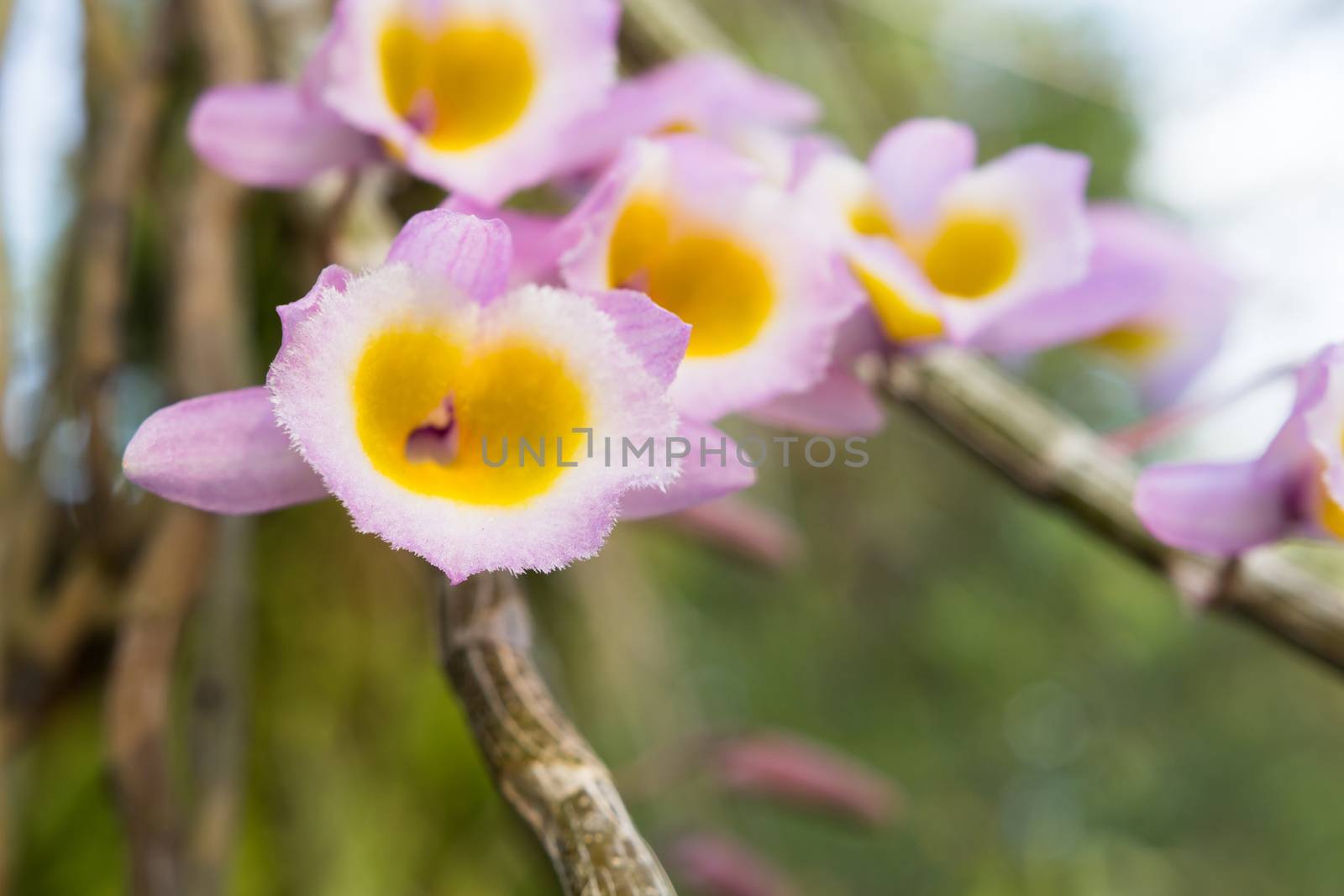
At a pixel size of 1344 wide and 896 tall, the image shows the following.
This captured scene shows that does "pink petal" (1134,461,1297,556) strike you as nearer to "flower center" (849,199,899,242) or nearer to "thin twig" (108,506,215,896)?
"flower center" (849,199,899,242)

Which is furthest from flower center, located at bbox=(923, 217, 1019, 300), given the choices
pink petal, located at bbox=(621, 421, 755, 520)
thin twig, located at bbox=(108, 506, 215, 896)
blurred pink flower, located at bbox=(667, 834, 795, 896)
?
blurred pink flower, located at bbox=(667, 834, 795, 896)

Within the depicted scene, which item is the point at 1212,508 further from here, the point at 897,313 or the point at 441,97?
the point at 441,97

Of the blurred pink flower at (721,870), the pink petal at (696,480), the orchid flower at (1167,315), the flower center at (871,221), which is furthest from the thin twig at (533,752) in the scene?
the blurred pink flower at (721,870)

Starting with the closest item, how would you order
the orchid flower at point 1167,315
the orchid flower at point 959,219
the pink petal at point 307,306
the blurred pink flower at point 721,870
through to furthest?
the pink petal at point 307,306 → the orchid flower at point 959,219 → the orchid flower at point 1167,315 → the blurred pink flower at point 721,870

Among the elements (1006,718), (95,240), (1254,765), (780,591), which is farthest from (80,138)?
(1254,765)

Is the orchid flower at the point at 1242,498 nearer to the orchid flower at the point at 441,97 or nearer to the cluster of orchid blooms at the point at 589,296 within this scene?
the cluster of orchid blooms at the point at 589,296

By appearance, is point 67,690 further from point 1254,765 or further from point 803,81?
point 1254,765
